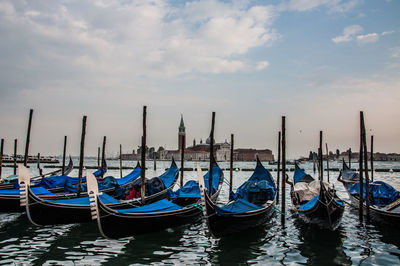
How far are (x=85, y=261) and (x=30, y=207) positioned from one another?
2620 mm

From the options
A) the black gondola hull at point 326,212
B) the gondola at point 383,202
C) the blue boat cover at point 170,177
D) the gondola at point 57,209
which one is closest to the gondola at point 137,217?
the gondola at point 57,209

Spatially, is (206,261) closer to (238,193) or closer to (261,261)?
(261,261)

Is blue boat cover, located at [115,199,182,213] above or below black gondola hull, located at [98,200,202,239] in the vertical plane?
above

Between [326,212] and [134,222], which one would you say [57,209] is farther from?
[326,212]

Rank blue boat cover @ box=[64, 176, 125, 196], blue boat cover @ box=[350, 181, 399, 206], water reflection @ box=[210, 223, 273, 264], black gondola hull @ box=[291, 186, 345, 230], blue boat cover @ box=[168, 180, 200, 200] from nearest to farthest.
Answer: water reflection @ box=[210, 223, 273, 264]
black gondola hull @ box=[291, 186, 345, 230]
blue boat cover @ box=[350, 181, 399, 206]
blue boat cover @ box=[168, 180, 200, 200]
blue boat cover @ box=[64, 176, 125, 196]


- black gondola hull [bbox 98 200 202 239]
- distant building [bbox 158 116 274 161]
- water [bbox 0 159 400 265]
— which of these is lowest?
water [bbox 0 159 400 265]

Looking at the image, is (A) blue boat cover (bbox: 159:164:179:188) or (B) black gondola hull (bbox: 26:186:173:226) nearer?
(B) black gondola hull (bbox: 26:186:173:226)

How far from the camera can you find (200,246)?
6938 mm

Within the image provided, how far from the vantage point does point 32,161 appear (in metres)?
77.0

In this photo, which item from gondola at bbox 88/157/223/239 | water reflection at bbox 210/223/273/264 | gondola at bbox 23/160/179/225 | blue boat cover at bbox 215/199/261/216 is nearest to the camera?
water reflection at bbox 210/223/273/264

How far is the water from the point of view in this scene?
19.7 ft

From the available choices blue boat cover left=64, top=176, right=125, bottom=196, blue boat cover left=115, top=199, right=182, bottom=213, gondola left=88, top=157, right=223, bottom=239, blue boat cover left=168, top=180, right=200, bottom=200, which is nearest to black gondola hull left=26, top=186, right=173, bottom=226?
gondola left=88, top=157, right=223, bottom=239

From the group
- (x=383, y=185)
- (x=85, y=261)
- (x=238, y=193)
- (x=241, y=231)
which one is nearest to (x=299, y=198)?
(x=238, y=193)

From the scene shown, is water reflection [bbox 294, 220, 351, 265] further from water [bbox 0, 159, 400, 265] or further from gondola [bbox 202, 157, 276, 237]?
gondola [bbox 202, 157, 276, 237]
